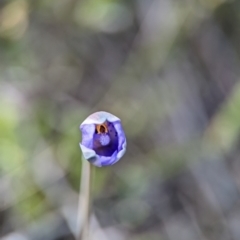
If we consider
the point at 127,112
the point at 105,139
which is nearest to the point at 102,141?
the point at 105,139

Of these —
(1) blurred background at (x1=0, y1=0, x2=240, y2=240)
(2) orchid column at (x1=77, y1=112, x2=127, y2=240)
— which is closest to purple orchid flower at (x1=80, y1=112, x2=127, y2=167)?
(2) orchid column at (x1=77, y1=112, x2=127, y2=240)

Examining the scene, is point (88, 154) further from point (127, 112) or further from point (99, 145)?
point (127, 112)

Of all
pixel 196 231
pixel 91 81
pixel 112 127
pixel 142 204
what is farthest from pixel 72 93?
pixel 112 127

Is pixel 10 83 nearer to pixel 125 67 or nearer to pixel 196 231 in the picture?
pixel 125 67

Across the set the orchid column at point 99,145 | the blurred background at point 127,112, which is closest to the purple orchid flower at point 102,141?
the orchid column at point 99,145

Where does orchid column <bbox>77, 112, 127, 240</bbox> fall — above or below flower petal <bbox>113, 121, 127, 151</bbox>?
below

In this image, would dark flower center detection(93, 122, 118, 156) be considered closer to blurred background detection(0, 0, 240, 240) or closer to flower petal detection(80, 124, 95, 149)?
flower petal detection(80, 124, 95, 149)
